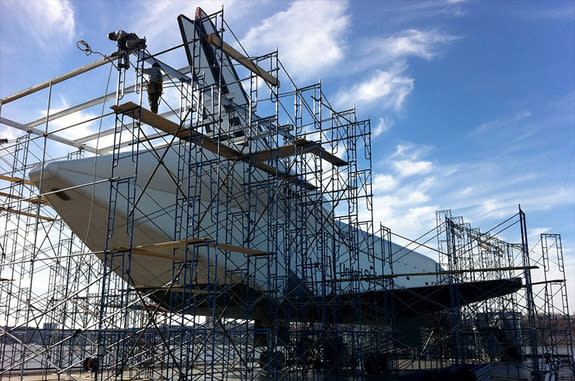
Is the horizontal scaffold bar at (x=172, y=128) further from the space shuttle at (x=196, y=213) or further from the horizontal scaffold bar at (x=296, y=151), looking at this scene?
the horizontal scaffold bar at (x=296, y=151)

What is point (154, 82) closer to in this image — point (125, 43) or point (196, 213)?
point (125, 43)

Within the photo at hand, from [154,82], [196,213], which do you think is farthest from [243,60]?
[196,213]

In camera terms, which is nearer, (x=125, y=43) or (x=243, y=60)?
(x=125, y=43)

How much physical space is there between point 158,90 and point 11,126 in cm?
917

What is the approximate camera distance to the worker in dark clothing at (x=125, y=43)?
1351 centimetres

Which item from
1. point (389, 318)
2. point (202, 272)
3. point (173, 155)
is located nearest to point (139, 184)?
point (173, 155)

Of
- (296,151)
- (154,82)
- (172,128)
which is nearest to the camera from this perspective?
(154,82)

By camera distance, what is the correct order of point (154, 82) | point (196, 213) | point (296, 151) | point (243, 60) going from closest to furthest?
1. point (154, 82)
2. point (243, 60)
3. point (196, 213)
4. point (296, 151)

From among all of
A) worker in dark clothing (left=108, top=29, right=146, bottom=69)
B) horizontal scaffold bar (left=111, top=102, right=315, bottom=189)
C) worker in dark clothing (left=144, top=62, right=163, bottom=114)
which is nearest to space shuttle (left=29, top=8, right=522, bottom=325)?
horizontal scaffold bar (left=111, top=102, right=315, bottom=189)

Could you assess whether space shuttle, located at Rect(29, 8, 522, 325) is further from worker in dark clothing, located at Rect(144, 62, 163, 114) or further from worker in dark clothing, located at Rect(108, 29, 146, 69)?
worker in dark clothing, located at Rect(108, 29, 146, 69)

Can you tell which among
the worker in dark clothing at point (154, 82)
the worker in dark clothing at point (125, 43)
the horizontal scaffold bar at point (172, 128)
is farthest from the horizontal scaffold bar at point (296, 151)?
the worker in dark clothing at point (125, 43)

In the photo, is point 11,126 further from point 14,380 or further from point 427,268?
point 427,268

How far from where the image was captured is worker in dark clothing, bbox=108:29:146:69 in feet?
44.3

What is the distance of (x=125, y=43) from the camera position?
13.7m
